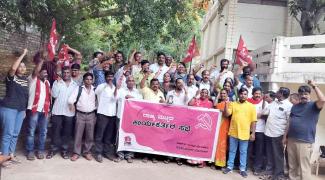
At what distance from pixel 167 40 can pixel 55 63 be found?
180 inches

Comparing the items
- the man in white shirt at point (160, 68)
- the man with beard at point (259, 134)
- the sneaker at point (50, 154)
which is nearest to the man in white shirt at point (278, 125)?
the man with beard at point (259, 134)

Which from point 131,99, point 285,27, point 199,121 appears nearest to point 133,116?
point 131,99

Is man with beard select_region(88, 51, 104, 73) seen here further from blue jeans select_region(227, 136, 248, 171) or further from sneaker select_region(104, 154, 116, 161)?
blue jeans select_region(227, 136, 248, 171)

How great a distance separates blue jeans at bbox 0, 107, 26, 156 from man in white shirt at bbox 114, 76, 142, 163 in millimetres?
1760

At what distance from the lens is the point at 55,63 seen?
8.31 m

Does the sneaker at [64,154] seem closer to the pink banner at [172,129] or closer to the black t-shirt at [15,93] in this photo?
the pink banner at [172,129]

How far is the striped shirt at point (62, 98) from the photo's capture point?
297 inches

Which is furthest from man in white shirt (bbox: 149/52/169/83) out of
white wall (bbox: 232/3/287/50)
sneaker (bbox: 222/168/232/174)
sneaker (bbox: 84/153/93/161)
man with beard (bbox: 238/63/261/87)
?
white wall (bbox: 232/3/287/50)

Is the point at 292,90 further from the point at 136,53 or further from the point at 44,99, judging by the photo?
the point at 44,99

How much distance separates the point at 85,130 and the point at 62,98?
29.6 inches

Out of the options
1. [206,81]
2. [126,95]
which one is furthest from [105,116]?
[206,81]

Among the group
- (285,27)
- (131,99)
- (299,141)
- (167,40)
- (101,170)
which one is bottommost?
(101,170)

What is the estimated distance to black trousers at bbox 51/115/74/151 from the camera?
25.0 ft

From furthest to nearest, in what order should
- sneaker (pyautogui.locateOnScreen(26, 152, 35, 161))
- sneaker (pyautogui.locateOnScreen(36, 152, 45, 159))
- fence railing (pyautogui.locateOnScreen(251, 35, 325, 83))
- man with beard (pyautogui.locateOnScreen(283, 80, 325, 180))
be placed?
fence railing (pyautogui.locateOnScreen(251, 35, 325, 83)) → sneaker (pyautogui.locateOnScreen(36, 152, 45, 159)) → sneaker (pyautogui.locateOnScreen(26, 152, 35, 161)) → man with beard (pyautogui.locateOnScreen(283, 80, 325, 180))
